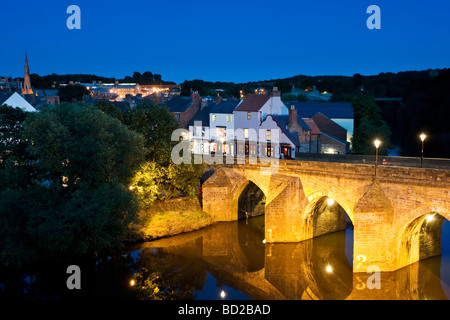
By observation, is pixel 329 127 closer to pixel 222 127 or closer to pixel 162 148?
pixel 222 127

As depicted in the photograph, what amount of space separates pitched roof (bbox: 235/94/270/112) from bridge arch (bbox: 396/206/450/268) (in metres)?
24.2

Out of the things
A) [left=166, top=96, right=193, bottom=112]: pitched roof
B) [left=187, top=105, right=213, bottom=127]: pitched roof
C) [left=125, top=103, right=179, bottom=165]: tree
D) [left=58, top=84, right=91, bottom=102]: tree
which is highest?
[left=58, top=84, right=91, bottom=102]: tree

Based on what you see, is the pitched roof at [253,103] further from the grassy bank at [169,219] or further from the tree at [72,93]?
the tree at [72,93]

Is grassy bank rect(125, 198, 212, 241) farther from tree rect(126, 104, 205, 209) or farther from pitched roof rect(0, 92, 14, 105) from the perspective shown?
pitched roof rect(0, 92, 14, 105)

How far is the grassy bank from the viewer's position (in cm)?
3412

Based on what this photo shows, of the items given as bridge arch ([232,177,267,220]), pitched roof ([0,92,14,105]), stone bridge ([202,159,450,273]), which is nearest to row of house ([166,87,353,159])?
bridge arch ([232,177,267,220])

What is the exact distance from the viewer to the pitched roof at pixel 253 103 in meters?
47.7

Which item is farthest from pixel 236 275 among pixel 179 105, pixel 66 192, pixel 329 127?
pixel 179 105

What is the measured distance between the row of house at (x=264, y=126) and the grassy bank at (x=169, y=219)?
34.2 ft

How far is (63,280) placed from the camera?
26.1 metres

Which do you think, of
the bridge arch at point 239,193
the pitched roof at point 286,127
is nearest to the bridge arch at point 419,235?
the bridge arch at point 239,193
